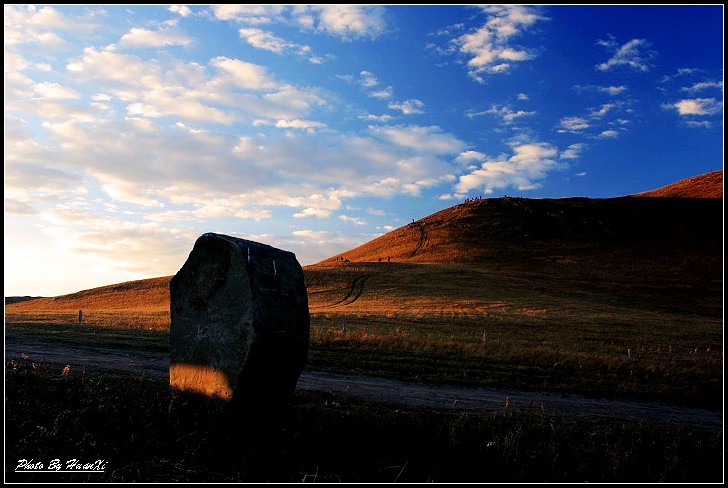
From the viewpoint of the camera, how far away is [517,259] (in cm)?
9075

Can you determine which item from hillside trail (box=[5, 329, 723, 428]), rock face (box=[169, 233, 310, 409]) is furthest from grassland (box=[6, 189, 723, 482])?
hillside trail (box=[5, 329, 723, 428])

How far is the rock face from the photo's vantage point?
8344 mm

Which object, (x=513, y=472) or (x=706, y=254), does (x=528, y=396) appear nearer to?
(x=513, y=472)

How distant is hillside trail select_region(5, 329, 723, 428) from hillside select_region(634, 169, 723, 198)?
13323 centimetres

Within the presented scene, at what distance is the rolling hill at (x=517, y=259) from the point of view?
59.8 metres

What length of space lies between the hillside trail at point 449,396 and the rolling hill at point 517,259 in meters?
21.1

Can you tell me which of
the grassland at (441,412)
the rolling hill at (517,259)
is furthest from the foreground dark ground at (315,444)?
the rolling hill at (517,259)

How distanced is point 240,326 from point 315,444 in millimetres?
2208

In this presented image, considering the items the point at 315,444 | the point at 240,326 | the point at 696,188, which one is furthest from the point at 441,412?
the point at 696,188

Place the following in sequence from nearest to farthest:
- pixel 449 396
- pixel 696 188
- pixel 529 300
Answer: pixel 449 396
pixel 529 300
pixel 696 188

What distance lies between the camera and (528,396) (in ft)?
46.2

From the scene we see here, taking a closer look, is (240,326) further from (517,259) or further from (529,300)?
(517,259)

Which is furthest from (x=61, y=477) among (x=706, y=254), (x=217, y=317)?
(x=706, y=254)

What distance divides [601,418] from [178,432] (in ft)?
30.4
